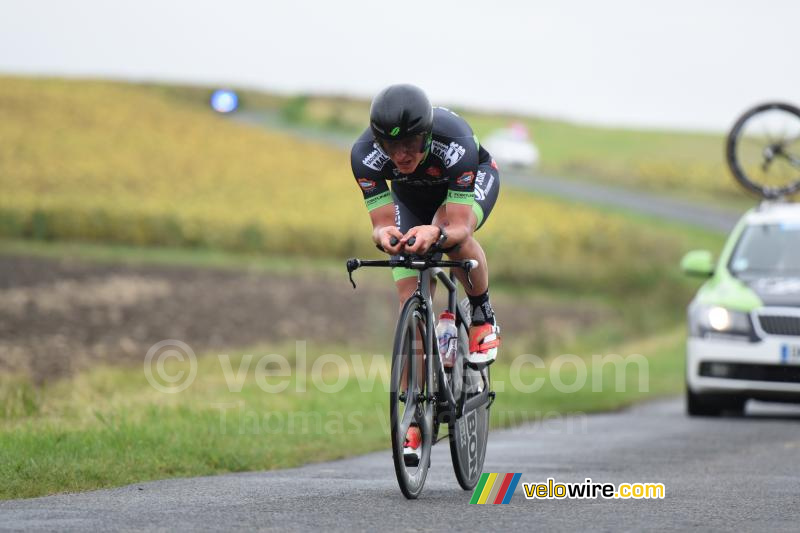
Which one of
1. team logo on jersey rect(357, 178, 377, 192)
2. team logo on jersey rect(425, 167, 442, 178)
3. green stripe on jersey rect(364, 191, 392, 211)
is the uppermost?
team logo on jersey rect(425, 167, 442, 178)

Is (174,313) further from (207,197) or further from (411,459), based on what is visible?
(207,197)

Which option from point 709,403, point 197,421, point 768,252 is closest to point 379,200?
point 197,421

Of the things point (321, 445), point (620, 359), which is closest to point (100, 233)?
point (620, 359)

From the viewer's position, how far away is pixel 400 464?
7.32 meters

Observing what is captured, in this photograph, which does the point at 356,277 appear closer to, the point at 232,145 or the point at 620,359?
the point at 620,359

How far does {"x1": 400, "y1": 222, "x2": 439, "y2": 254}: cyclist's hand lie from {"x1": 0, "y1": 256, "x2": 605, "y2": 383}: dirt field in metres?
11.1

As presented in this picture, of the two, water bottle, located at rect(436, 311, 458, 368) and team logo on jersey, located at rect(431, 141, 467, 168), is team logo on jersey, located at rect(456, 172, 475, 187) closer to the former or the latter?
team logo on jersey, located at rect(431, 141, 467, 168)

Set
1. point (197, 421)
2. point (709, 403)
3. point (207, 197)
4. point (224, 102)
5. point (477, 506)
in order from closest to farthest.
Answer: point (477, 506) → point (224, 102) → point (197, 421) → point (709, 403) → point (207, 197)

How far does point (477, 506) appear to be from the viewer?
7.49 m

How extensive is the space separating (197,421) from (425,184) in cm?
418

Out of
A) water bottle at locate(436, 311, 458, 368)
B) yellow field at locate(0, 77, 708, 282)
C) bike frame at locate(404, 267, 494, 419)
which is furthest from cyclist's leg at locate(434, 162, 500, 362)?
yellow field at locate(0, 77, 708, 282)

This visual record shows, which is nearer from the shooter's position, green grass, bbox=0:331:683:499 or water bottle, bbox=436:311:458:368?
water bottle, bbox=436:311:458:368

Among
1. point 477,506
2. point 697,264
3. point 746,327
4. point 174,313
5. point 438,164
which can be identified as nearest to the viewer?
point 477,506

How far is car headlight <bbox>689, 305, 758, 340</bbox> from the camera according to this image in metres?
14.1
